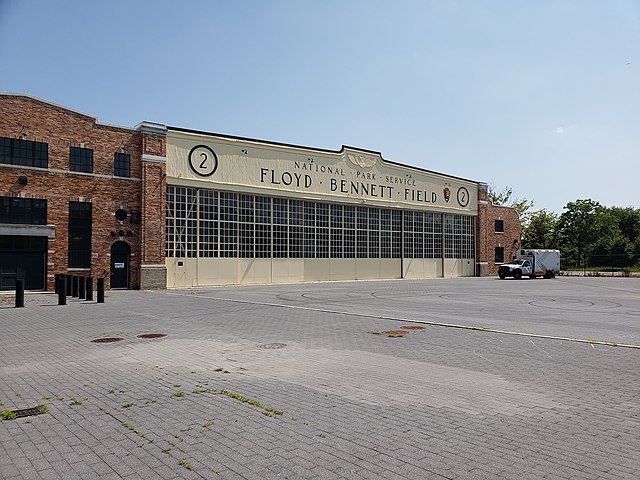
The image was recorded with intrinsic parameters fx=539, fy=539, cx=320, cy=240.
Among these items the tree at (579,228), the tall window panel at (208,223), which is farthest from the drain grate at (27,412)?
the tree at (579,228)

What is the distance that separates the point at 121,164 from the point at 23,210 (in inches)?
219

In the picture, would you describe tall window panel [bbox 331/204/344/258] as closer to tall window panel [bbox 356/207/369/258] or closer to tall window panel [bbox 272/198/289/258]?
tall window panel [bbox 356/207/369/258]

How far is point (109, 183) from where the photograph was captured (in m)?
29.0

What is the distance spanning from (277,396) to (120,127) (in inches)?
1037

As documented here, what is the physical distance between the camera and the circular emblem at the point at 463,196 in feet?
169

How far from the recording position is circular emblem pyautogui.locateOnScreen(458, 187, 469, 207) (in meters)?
51.5

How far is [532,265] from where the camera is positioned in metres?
49.9

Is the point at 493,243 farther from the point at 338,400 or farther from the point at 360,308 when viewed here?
the point at 338,400

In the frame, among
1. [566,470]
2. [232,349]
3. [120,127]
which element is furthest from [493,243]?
[566,470]

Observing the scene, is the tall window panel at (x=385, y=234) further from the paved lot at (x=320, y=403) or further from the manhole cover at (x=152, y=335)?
the manhole cover at (x=152, y=335)

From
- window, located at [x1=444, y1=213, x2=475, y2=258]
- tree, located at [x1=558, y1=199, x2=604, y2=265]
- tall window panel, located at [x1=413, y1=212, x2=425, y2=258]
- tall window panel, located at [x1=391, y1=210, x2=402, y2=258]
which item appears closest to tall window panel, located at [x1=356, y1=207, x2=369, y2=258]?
tall window panel, located at [x1=391, y1=210, x2=402, y2=258]

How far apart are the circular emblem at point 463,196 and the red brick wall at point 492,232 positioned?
6.37ft

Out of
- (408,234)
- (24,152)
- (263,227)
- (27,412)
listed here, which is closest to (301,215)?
(263,227)

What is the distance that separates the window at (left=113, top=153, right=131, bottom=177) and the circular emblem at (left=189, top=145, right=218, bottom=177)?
395 cm
